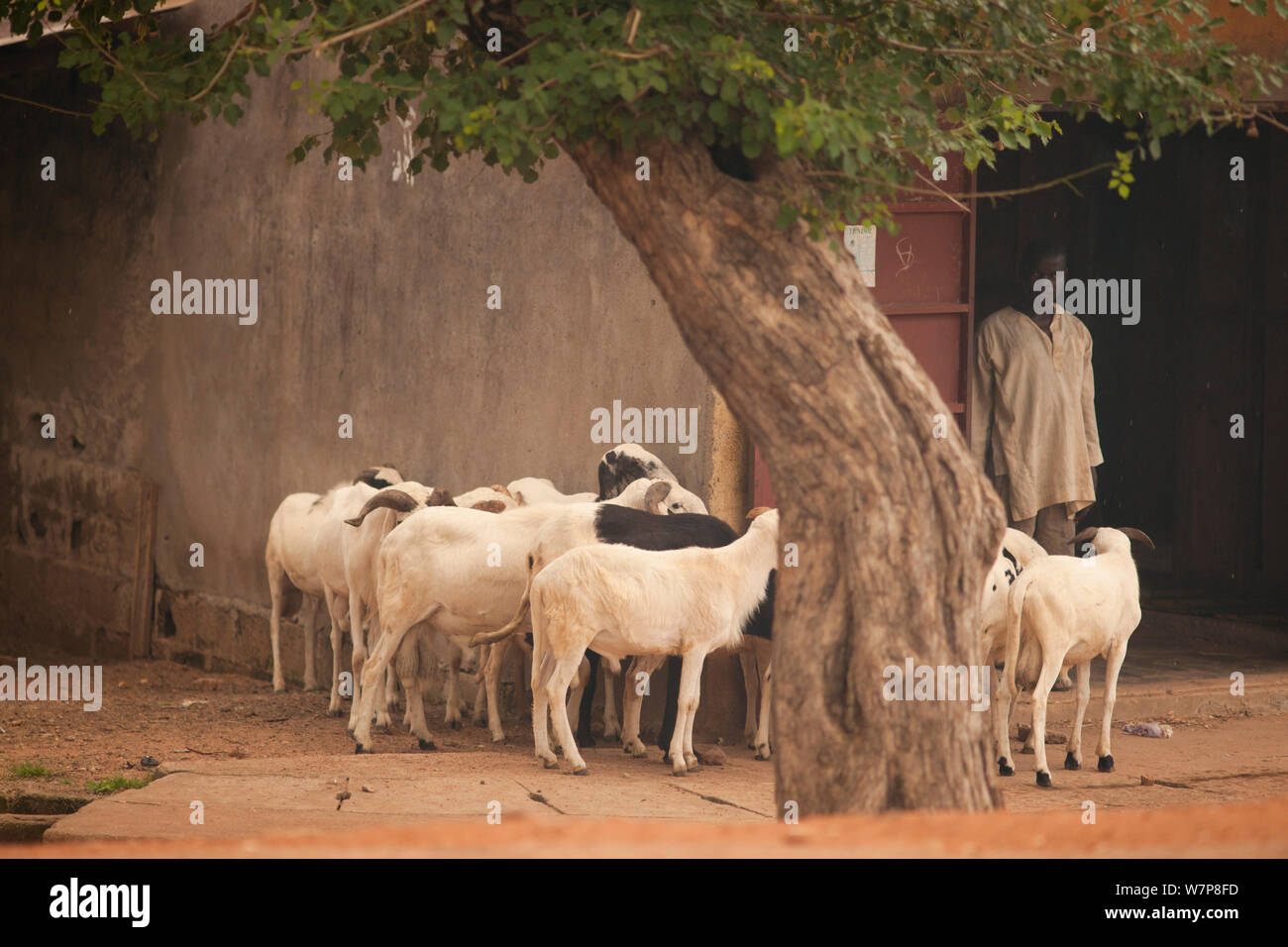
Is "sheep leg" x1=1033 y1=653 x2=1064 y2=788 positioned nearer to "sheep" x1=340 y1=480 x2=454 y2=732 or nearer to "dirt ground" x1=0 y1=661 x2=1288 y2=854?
"dirt ground" x1=0 y1=661 x2=1288 y2=854

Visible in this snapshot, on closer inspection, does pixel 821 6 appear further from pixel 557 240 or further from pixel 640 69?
pixel 557 240

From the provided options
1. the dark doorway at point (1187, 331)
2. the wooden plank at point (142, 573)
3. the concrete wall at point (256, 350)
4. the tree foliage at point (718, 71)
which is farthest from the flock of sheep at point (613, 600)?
the dark doorway at point (1187, 331)

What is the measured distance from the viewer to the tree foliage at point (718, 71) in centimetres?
475

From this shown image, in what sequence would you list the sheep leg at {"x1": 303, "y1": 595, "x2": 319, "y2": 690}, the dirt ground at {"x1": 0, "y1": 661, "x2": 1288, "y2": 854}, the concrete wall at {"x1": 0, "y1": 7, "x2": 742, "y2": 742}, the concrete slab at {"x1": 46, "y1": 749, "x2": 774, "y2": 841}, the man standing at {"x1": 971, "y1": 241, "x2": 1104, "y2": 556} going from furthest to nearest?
the sheep leg at {"x1": 303, "y1": 595, "x2": 319, "y2": 690} < the concrete wall at {"x1": 0, "y1": 7, "x2": 742, "y2": 742} < the man standing at {"x1": 971, "y1": 241, "x2": 1104, "y2": 556} < the dirt ground at {"x1": 0, "y1": 661, "x2": 1288, "y2": 854} < the concrete slab at {"x1": 46, "y1": 749, "x2": 774, "y2": 841}

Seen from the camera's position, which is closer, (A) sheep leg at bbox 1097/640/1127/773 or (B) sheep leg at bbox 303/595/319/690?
(A) sheep leg at bbox 1097/640/1127/773

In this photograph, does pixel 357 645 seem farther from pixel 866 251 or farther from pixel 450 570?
pixel 866 251

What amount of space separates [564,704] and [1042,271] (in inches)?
161

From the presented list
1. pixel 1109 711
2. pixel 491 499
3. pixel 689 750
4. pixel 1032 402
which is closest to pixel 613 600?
pixel 689 750

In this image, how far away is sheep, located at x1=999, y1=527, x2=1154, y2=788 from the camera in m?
7.51

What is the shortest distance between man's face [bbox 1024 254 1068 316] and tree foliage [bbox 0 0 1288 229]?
11.3ft

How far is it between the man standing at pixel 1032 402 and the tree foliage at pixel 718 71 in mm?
3567

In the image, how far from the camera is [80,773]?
8.26m

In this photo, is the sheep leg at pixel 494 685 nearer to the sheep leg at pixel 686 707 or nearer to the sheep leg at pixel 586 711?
the sheep leg at pixel 586 711

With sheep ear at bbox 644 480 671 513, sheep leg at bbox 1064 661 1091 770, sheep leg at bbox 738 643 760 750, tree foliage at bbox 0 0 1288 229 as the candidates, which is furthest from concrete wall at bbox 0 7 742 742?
tree foliage at bbox 0 0 1288 229
